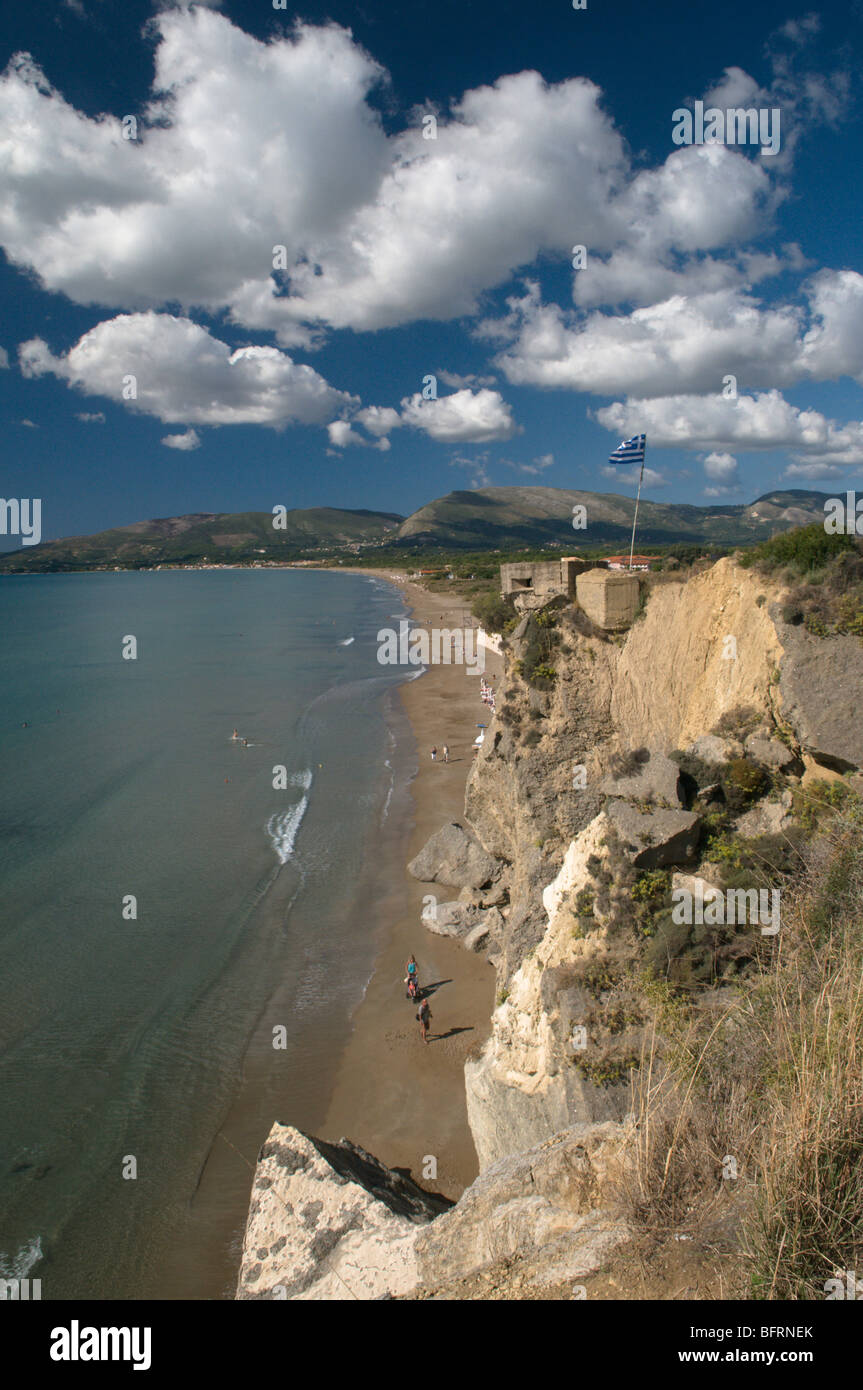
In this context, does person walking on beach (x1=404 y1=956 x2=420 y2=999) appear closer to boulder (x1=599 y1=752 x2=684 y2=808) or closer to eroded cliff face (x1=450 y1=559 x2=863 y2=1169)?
eroded cliff face (x1=450 y1=559 x2=863 y2=1169)

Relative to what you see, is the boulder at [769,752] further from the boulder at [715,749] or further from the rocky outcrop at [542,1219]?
the rocky outcrop at [542,1219]

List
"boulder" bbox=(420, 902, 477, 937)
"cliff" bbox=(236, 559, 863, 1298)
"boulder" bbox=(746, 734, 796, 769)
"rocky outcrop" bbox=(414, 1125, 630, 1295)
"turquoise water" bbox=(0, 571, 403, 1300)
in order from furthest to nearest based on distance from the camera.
Result: "boulder" bbox=(420, 902, 477, 937) < "turquoise water" bbox=(0, 571, 403, 1300) < "boulder" bbox=(746, 734, 796, 769) < "cliff" bbox=(236, 559, 863, 1298) < "rocky outcrop" bbox=(414, 1125, 630, 1295)

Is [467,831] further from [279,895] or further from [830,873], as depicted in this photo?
[830,873]

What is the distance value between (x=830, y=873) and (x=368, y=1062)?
13.4 metres

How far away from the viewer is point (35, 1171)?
14.9m

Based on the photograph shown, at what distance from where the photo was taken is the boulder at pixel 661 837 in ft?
40.1

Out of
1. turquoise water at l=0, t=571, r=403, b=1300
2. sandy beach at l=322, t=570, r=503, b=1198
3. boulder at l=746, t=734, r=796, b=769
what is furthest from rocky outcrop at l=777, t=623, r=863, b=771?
turquoise water at l=0, t=571, r=403, b=1300

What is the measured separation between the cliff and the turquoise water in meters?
5.22

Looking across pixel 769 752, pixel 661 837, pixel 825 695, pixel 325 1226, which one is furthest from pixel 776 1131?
pixel 769 752

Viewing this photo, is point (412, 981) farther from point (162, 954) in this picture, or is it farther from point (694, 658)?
point (694, 658)

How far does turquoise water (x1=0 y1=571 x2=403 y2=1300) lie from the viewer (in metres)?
14.1

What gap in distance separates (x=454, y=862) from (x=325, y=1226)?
15509 mm
